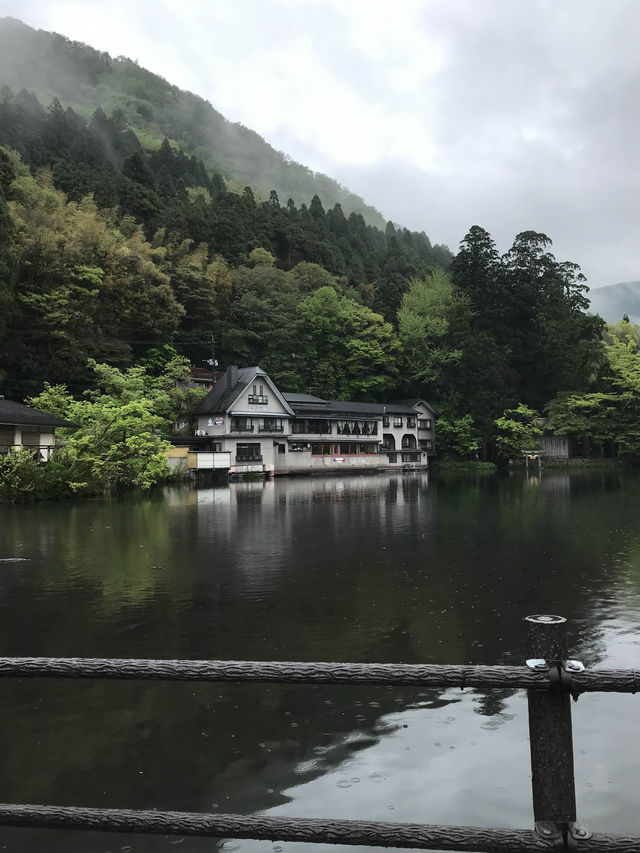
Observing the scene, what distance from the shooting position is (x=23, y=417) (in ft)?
94.3

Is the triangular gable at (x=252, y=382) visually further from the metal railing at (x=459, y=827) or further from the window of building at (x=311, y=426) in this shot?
the metal railing at (x=459, y=827)

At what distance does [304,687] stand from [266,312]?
169ft

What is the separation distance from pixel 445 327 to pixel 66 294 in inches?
1382

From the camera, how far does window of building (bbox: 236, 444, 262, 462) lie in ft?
147

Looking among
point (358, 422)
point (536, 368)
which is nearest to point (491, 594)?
point (358, 422)

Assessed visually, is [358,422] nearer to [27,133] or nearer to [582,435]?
[582,435]

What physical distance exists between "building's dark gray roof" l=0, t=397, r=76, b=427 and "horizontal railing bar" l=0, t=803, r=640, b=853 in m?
29.2

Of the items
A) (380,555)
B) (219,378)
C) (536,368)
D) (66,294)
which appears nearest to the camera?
(380,555)

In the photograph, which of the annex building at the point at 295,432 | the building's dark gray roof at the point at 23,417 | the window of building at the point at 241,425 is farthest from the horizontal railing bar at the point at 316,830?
the window of building at the point at 241,425

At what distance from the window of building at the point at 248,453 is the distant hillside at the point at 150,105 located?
3309 inches

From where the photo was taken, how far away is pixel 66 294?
39219mm

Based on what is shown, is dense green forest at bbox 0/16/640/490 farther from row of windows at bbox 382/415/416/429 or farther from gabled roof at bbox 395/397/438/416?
row of windows at bbox 382/415/416/429

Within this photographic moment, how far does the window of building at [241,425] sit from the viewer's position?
44812mm

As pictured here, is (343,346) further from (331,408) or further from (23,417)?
(23,417)
